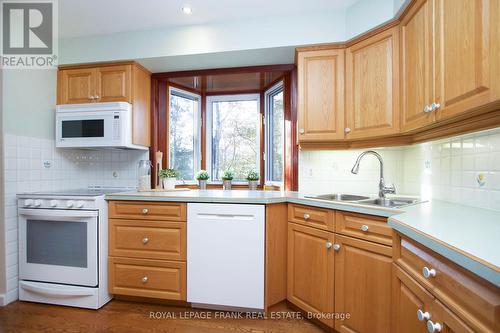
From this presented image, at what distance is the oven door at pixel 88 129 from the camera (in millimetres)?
2256

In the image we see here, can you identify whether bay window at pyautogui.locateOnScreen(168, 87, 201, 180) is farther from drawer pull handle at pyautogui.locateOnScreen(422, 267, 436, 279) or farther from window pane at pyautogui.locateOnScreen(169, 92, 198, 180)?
drawer pull handle at pyautogui.locateOnScreen(422, 267, 436, 279)

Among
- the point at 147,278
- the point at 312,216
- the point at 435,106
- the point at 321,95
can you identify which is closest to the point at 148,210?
the point at 147,278

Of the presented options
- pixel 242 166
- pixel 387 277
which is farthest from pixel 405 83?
pixel 242 166

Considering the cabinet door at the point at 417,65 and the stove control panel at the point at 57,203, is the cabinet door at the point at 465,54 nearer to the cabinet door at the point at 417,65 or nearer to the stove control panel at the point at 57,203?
the cabinet door at the point at 417,65

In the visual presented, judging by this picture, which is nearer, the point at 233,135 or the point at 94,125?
the point at 94,125

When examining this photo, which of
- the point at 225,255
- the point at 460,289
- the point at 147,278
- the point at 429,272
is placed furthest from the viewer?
the point at 147,278

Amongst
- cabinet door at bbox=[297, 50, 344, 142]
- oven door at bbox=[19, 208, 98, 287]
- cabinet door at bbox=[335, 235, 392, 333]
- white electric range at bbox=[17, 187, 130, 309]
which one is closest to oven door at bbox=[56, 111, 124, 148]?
white electric range at bbox=[17, 187, 130, 309]

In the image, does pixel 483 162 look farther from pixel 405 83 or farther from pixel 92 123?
pixel 92 123

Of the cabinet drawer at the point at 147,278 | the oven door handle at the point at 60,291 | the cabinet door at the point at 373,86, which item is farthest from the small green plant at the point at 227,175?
the oven door handle at the point at 60,291

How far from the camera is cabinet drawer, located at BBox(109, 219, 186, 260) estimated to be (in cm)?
193

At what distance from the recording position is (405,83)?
1.63 metres

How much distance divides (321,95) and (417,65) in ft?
2.25

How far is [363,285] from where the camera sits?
1.41 meters

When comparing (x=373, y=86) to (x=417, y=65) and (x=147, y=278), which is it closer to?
(x=417, y=65)
